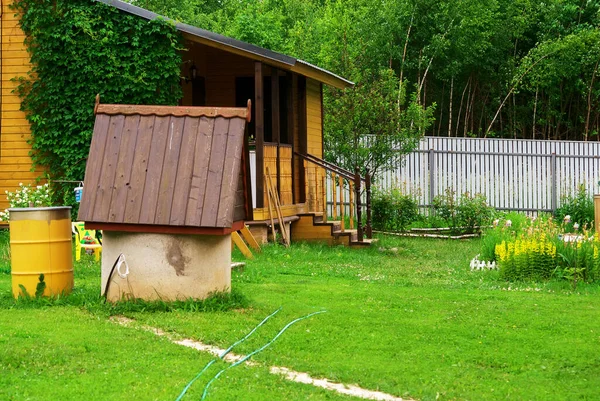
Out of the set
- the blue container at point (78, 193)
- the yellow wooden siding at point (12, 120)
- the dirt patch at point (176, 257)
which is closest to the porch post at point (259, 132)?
the blue container at point (78, 193)

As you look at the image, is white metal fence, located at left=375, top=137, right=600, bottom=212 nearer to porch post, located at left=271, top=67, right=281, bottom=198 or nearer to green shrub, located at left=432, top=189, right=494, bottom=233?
green shrub, located at left=432, top=189, right=494, bottom=233

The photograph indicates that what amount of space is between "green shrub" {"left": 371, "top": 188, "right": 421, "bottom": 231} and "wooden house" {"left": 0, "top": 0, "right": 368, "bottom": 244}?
2021mm

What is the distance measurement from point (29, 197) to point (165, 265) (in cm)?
753

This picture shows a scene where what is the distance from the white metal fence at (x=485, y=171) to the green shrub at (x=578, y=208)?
0.92m

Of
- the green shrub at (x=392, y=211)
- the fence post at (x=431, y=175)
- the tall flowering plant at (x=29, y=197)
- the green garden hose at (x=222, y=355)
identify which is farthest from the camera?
the fence post at (x=431, y=175)

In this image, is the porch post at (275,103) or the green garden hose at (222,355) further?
the porch post at (275,103)

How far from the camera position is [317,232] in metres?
18.9

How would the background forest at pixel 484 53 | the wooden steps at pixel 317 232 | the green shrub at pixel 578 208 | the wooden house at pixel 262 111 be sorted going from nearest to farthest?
the wooden house at pixel 262 111, the wooden steps at pixel 317 232, the green shrub at pixel 578 208, the background forest at pixel 484 53

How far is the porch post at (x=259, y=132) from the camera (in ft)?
55.6

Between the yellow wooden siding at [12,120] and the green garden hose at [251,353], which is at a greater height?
the yellow wooden siding at [12,120]

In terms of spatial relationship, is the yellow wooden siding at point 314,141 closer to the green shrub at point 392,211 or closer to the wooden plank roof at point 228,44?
the green shrub at point 392,211

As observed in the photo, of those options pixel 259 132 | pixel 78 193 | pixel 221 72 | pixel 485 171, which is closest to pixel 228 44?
pixel 259 132

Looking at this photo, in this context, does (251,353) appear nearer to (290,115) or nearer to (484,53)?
(290,115)

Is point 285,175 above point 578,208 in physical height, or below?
above
